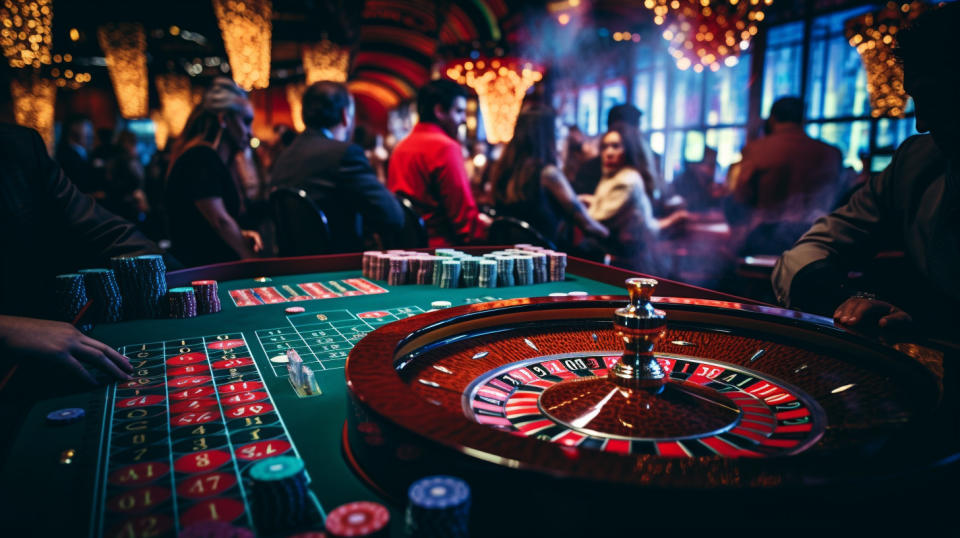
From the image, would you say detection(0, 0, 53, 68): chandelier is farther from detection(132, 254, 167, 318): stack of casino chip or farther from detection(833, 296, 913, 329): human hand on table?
detection(833, 296, 913, 329): human hand on table

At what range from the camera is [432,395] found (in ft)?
2.97

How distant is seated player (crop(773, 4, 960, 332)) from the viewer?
1.27 metres

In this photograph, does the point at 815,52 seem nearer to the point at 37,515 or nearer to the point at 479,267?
the point at 479,267

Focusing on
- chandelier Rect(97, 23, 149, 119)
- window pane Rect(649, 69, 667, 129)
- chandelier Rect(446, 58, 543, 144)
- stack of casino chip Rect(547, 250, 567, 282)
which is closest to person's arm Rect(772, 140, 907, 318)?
stack of casino chip Rect(547, 250, 567, 282)

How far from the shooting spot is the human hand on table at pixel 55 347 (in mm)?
1030

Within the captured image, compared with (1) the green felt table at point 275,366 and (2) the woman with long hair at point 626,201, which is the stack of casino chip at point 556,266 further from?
(2) the woman with long hair at point 626,201

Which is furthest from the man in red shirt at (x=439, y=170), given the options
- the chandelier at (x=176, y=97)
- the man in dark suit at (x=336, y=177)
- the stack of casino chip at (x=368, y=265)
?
the chandelier at (x=176, y=97)

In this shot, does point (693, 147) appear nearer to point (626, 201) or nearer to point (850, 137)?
point (850, 137)

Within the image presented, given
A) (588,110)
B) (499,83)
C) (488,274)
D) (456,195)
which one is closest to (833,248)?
(488,274)

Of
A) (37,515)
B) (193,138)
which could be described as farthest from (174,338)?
(193,138)

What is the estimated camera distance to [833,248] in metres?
1.86

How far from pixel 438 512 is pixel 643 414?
1.31ft

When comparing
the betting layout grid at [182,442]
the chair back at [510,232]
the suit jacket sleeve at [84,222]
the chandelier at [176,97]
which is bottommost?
the betting layout grid at [182,442]

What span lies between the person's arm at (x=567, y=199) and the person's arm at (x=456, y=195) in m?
0.67
